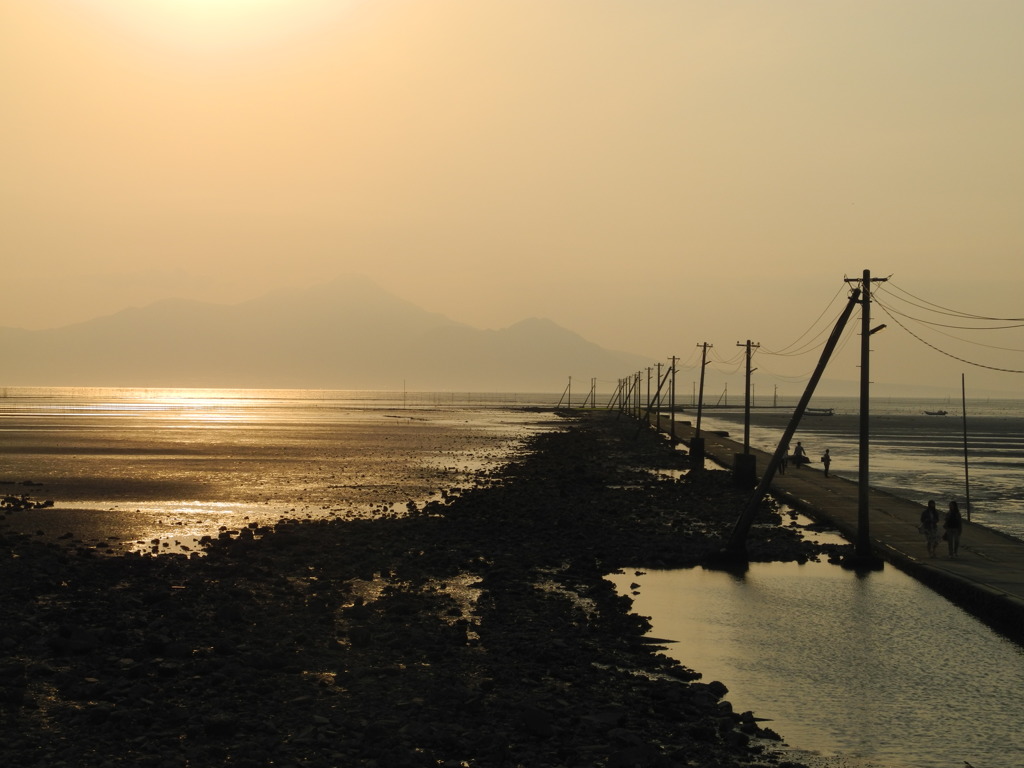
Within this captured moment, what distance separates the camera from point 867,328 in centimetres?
2500

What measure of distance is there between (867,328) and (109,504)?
27.2 metres

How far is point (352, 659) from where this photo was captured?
587 inches

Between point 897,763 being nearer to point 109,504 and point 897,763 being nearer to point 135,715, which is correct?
point 135,715

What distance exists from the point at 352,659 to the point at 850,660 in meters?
8.39

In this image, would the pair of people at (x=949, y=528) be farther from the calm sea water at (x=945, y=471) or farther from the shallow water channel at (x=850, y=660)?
the calm sea water at (x=945, y=471)

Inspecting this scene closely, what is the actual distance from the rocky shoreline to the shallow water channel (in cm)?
89

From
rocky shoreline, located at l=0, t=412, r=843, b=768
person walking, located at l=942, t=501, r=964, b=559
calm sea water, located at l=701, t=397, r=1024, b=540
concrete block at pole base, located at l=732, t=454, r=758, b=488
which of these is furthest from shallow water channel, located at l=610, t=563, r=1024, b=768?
concrete block at pole base, located at l=732, t=454, r=758, b=488

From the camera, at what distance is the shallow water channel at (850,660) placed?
12656 mm

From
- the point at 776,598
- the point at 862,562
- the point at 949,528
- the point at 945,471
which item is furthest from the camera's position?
the point at 945,471

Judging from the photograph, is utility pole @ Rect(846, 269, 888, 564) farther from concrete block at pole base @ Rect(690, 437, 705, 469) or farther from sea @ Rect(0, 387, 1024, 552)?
concrete block at pole base @ Rect(690, 437, 705, 469)

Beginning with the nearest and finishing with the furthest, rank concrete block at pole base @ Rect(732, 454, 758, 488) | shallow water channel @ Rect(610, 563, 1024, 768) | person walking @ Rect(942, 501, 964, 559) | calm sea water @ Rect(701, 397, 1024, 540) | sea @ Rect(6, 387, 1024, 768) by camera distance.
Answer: shallow water channel @ Rect(610, 563, 1024, 768) < sea @ Rect(6, 387, 1024, 768) < person walking @ Rect(942, 501, 964, 559) < calm sea water @ Rect(701, 397, 1024, 540) < concrete block at pole base @ Rect(732, 454, 758, 488)

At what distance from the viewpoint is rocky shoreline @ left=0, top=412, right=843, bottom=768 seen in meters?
11.3

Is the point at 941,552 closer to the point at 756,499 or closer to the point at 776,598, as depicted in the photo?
the point at 756,499

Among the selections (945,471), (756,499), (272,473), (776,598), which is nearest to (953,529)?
(756,499)
